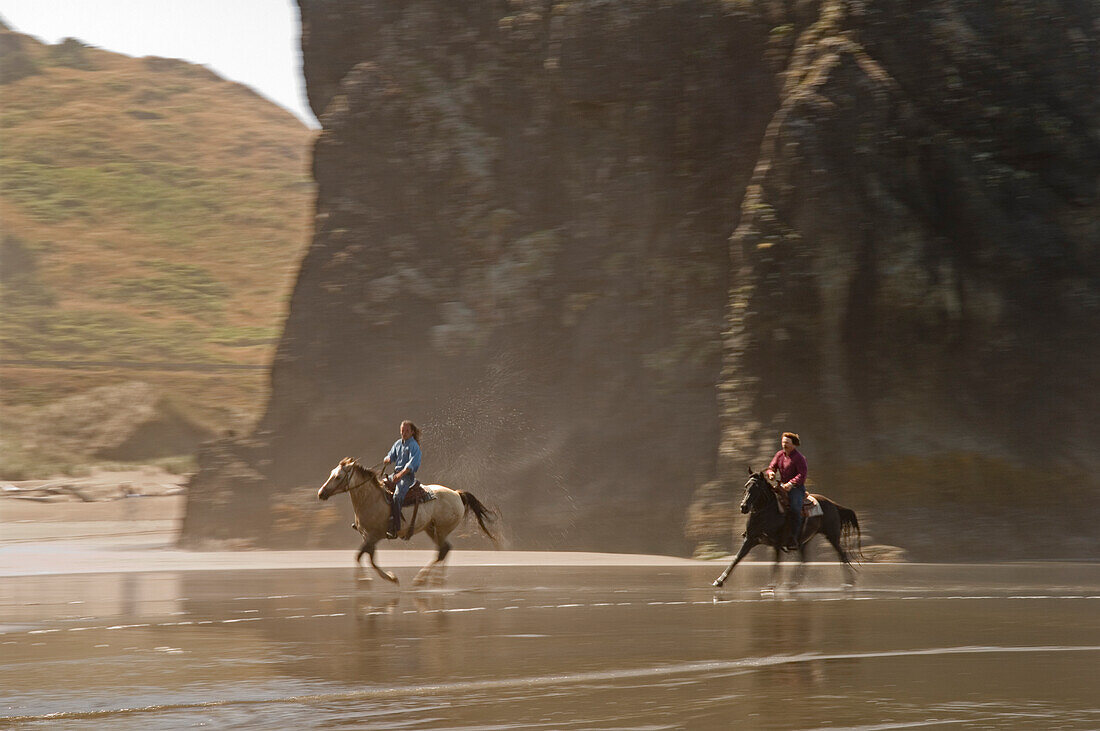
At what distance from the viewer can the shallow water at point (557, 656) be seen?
10484 mm

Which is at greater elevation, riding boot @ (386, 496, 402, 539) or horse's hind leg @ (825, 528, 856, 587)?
riding boot @ (386, 496, 402, 539)

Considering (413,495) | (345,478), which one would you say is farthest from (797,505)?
(345,478)

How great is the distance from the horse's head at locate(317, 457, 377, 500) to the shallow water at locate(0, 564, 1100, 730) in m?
1.47

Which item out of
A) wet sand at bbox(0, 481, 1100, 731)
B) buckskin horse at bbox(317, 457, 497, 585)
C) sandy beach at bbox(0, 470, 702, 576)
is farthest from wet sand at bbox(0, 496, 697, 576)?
buckskin horse at bbox(317, 457, 497, 585)

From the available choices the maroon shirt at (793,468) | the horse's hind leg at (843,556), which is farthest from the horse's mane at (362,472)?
the horse's hind leg at (843,556)

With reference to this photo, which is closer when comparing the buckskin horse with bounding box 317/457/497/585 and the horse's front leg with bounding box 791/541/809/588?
the horse's front leg with bounding box 791/541/809/588

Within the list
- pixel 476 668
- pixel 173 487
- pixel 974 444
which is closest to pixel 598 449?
pixel 974 444

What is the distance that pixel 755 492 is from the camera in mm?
21266

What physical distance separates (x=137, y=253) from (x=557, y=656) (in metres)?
144

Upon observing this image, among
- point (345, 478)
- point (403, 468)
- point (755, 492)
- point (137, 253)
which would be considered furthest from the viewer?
point (137, 253)

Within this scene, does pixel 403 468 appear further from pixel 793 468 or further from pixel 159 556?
pixel 159 556

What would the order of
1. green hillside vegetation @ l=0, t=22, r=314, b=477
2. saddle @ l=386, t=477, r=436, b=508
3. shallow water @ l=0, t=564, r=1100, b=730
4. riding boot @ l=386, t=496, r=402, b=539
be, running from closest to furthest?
shallow water @ l=0, t=564, r=1100, b=730 → riding boot @ l=386, t=496, r=402, b=539 → saddle @ l=386, t=477, r=436, b=508 → green hillside vegetation @ l=0, t=22, r=314, b=477

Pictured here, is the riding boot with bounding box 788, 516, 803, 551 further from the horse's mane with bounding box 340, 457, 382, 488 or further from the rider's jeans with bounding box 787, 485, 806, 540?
the horse's mane with bounding box 340, 457, 382, 488

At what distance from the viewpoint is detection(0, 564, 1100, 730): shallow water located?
10.5 meters
